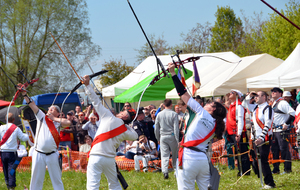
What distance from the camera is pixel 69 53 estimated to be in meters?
30.2

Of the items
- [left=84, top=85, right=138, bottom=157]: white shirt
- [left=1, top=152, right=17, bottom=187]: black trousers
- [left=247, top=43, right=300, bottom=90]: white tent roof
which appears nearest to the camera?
[left=84, top=85, right=138, bottom=157]: white shirt

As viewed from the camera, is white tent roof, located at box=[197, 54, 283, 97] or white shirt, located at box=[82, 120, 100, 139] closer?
white shirt, located at box=[82, 120, 100, 139]

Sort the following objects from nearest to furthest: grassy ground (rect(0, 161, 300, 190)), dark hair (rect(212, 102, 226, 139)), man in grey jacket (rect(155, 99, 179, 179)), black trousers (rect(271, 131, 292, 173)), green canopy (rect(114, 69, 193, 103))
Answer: dark hair (rect(212, 102, 226, 139))
grassy ground (rect(0, 161, 300, 190))
black trousers (rect(271, 131, 292, 173))
man in grey jacket (rect(155, 99, 179, 179))
green canopy (rect(114, 69, 193, 103))

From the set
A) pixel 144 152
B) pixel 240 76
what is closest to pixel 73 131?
pixel 144 152

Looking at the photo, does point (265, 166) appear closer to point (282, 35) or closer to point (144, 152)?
point (144, 152)

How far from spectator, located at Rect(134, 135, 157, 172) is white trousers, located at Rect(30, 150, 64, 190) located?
368 centimetres

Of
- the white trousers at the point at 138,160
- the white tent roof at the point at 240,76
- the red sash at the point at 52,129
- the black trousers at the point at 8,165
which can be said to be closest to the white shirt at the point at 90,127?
the white trousers at the point at 138,160

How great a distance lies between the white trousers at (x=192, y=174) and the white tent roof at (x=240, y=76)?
33.9ft

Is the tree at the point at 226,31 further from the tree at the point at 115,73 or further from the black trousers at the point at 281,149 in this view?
the black trousers at the point at 281,149

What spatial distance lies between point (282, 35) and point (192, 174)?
92.1 feet

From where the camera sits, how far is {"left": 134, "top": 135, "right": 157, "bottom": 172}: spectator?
9.70m

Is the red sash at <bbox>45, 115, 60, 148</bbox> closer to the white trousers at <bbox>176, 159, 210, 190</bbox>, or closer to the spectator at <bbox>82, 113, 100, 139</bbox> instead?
the white trousers at <bbox>176, 159, 210, 190</bbox>

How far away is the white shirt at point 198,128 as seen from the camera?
13.8 ft

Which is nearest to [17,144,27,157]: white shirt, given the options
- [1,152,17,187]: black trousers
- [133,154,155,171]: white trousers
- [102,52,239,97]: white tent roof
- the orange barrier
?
the orange barrier
